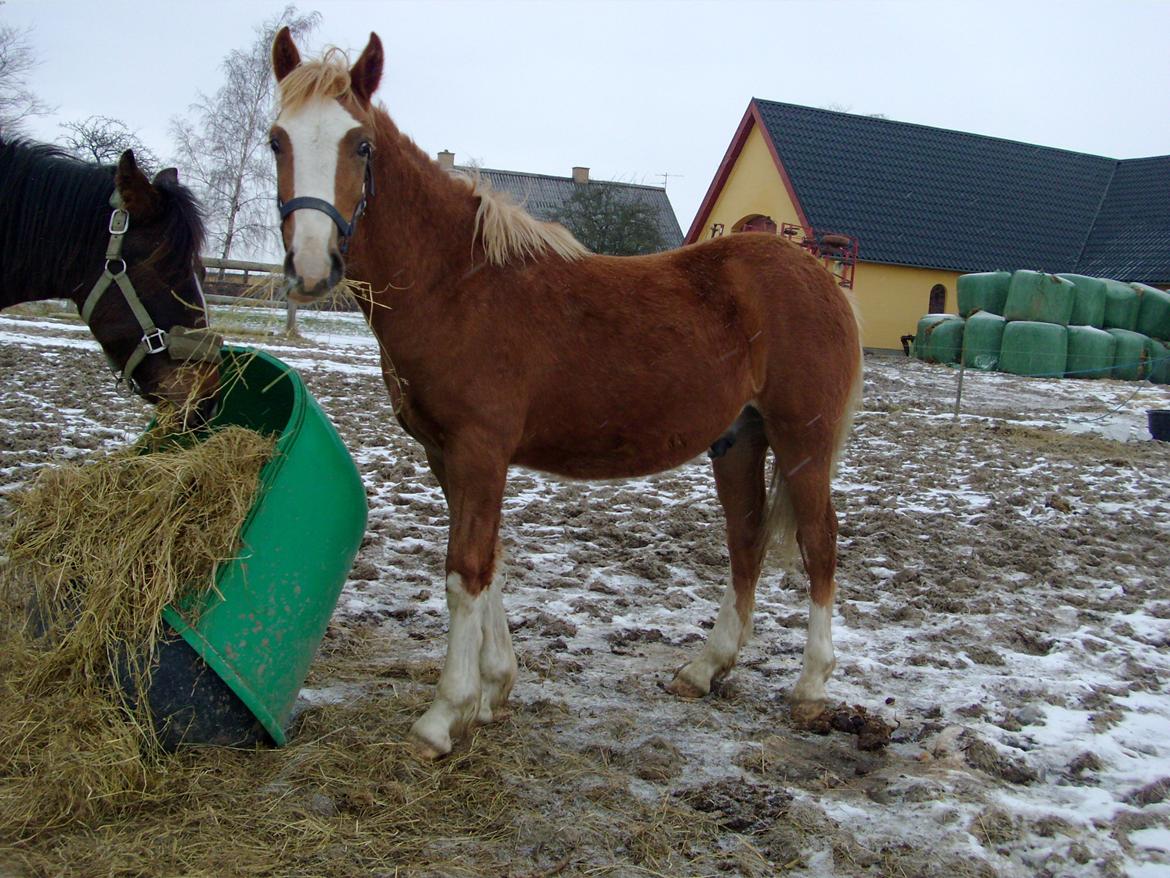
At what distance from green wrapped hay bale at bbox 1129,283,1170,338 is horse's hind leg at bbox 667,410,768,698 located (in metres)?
19.2

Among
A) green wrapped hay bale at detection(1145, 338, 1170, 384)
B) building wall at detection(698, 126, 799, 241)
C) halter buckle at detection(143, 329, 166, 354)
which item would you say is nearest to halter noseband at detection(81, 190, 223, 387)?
halter buckle at detection(143, 329, 166, 354)

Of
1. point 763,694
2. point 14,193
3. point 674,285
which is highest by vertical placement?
point 14,193

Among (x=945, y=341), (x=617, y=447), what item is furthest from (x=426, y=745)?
(x=945, y=341)

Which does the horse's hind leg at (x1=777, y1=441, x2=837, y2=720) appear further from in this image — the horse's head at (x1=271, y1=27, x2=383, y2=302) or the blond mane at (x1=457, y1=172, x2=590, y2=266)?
the horse's head at (x1=271, y1=27, x2=383, y2=302)

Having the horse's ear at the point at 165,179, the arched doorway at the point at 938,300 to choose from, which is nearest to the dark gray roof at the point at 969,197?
the arched doorway at the point at 938,300

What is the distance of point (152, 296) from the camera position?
3.21 metres

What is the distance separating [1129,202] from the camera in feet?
83.4

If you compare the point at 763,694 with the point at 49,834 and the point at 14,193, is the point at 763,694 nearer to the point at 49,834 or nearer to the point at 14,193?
the point at 49,834

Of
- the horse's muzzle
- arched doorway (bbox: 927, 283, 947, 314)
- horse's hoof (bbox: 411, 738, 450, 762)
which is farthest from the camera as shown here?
arched doorway (bbox: 927, 283, 947, 314)

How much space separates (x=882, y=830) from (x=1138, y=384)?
54.9 feet

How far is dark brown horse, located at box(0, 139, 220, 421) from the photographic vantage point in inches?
125

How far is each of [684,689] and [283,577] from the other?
64.0 inches

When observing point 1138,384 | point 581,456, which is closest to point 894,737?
point 581,456

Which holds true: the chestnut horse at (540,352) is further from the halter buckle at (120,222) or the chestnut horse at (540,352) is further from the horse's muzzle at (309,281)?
the halter buckle at (120,222)
